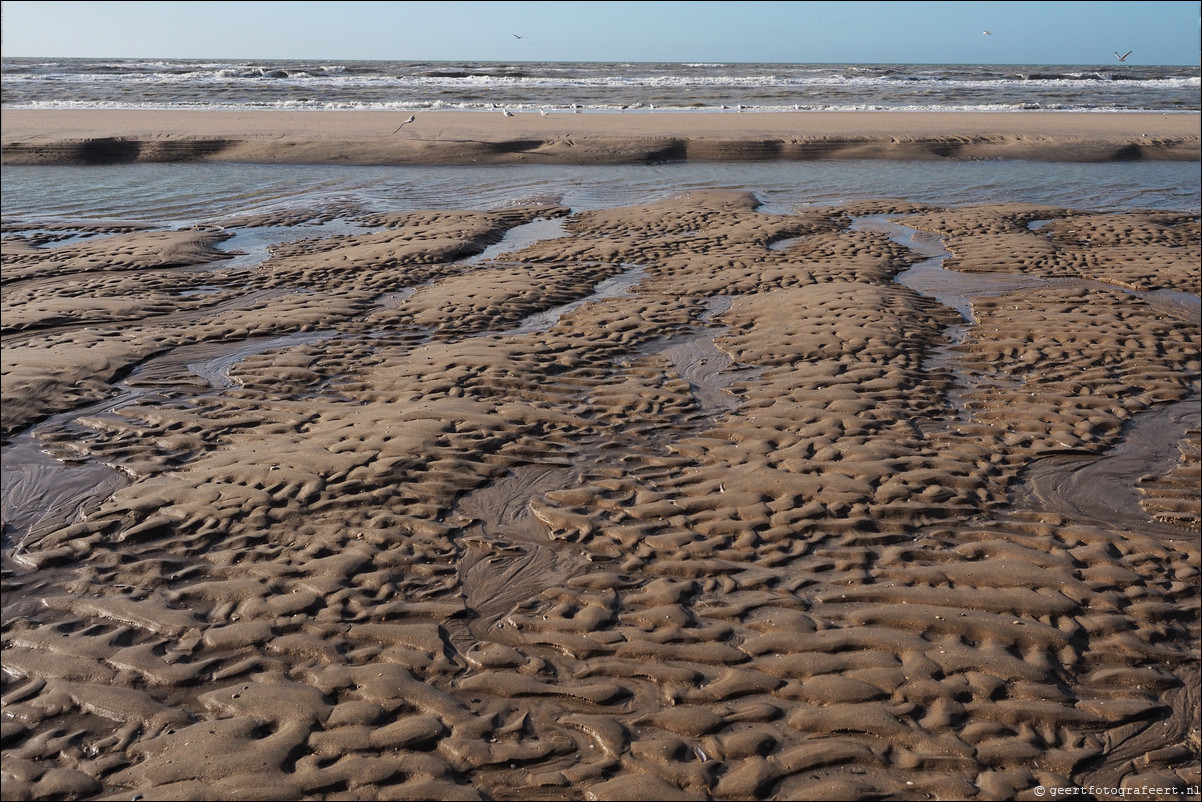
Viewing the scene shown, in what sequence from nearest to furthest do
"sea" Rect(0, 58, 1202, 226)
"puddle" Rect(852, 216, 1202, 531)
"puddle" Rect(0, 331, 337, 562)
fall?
"puddle" Rect(0, 331, 337, 562)
"puddle" Rect(852, 216, 1202, 531)
"sea" Rect(0, 58, 1202, 226)

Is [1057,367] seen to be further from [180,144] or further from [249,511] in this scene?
[180,144]

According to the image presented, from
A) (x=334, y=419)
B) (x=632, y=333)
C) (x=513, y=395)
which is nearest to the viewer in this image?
(x=334, y=419)

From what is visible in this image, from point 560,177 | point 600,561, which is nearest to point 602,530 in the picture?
point 600,561

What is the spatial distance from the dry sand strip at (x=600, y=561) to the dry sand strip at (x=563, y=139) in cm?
1089

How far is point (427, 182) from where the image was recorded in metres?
16.0

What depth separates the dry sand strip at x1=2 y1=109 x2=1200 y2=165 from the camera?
59.5ft

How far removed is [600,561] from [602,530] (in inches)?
10.9

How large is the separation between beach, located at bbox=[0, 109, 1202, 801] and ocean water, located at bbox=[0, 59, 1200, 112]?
1946cm

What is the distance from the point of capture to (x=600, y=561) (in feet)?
14.4

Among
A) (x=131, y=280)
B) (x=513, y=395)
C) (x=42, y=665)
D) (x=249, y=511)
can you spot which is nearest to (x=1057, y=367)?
(x=513, y=395)

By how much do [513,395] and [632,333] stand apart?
1.84m

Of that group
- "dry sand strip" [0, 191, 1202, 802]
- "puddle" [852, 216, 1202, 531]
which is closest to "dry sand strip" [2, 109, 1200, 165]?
"dry sand strip" [0, 191, 1202, 802]

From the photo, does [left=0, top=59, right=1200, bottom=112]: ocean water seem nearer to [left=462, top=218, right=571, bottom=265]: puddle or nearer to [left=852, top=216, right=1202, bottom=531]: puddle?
[left=462, top=218, right=571, bottom=265]: puddle

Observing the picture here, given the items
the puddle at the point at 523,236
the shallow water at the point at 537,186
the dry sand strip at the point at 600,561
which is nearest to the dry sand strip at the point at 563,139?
the shallow water at the point at 537,186
